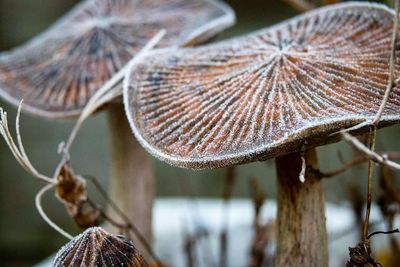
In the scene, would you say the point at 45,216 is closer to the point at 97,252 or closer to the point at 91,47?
the point at 97,252

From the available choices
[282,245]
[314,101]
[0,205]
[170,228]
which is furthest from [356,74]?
[0,205]

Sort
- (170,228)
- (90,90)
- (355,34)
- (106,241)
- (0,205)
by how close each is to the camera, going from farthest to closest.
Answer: (0,205) → (170,228) → (90,90) → (355,34) → (106,241)

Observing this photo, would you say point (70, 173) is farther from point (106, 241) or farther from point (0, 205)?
point (0, 205)

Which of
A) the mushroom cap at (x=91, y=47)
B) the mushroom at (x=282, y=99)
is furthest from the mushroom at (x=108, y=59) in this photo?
the mushroom at (x=282, y=99)

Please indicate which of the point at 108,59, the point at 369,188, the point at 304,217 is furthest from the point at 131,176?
the point at 369,188

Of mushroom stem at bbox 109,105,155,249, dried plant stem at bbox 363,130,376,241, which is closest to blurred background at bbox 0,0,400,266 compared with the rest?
mushroom stem at bbox 109,105,155,249

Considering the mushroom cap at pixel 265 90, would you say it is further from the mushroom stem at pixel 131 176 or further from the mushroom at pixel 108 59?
the mushroom stem at pixel 131 176
